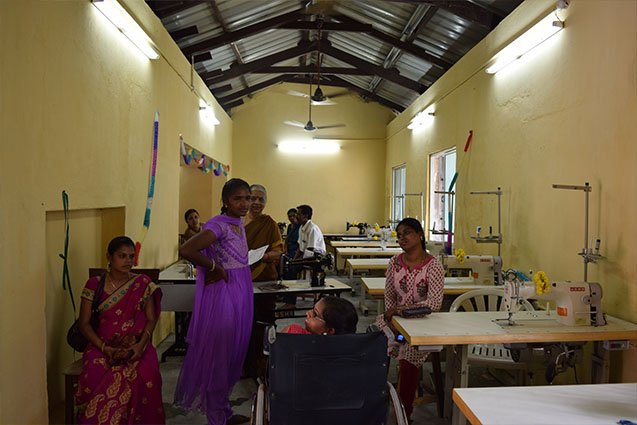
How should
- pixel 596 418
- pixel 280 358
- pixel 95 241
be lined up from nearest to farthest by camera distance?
pixel 596 418
pixel 280 358
pixel 95 241

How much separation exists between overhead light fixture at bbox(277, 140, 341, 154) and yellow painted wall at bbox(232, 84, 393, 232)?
0.30 feet

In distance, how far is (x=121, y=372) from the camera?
2.32m

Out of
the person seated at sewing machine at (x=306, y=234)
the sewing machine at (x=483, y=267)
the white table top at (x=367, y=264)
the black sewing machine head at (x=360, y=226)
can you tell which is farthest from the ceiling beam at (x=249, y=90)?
the sewing machine at (x=483, y=267)

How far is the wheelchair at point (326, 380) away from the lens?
1584 mm

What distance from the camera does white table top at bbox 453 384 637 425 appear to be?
1366 mm

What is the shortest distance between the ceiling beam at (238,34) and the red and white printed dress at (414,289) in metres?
3.88

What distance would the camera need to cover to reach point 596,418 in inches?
53.9

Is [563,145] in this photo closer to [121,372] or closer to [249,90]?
[121,372]

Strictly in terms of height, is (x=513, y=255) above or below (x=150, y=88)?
below

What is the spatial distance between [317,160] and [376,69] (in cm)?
293

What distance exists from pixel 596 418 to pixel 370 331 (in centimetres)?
71

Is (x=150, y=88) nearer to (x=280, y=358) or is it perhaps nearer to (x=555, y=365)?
(x=280, y=358)

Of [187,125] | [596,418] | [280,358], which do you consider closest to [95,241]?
[280,358]

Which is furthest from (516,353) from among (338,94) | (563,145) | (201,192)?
(338,94)
